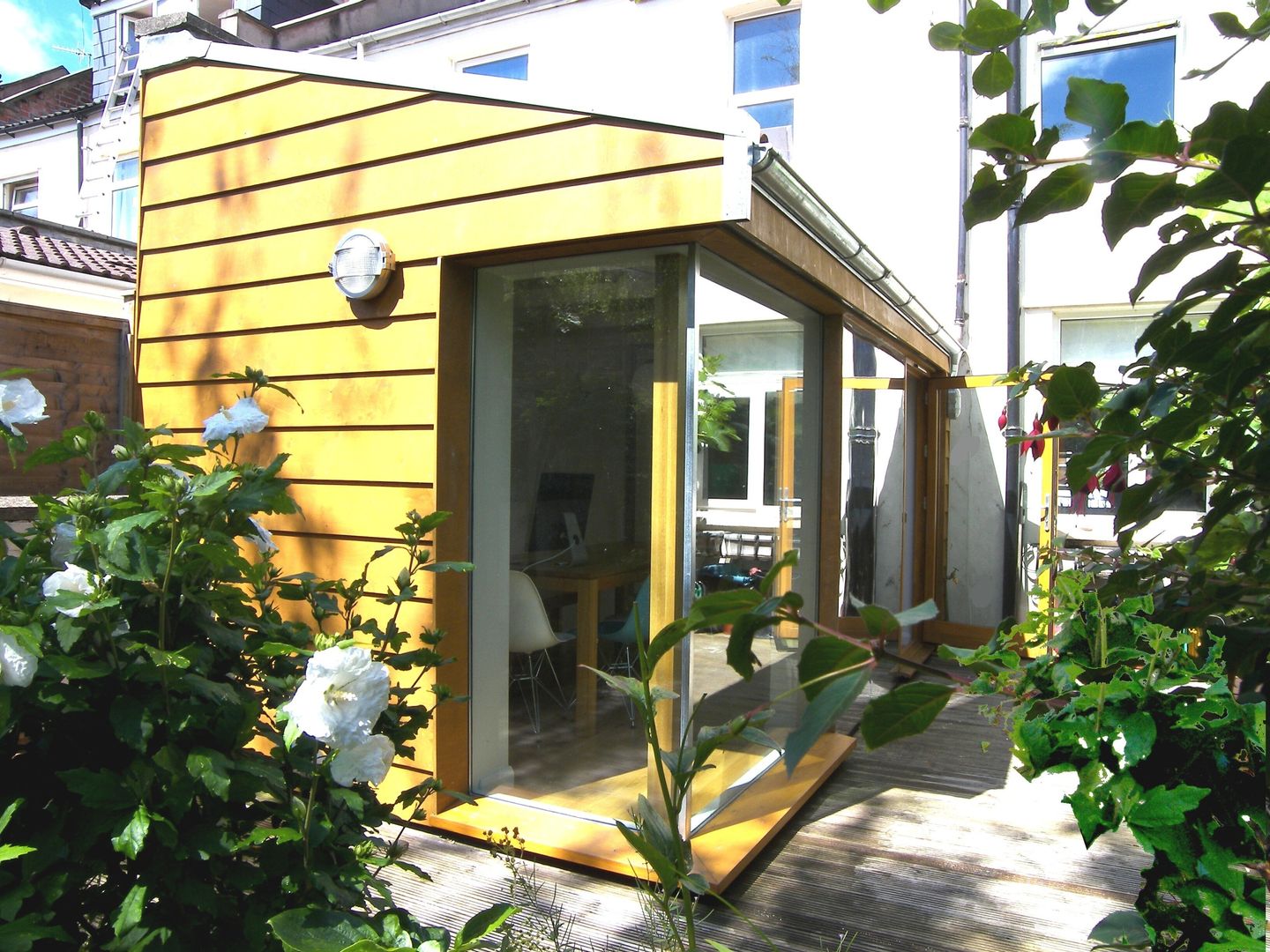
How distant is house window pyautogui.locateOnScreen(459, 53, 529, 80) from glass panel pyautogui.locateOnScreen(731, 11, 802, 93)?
204cm

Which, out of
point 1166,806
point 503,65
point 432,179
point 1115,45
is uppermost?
point 503,65

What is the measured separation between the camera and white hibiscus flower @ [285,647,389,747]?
3.46ft

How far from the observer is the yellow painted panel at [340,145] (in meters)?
3.23

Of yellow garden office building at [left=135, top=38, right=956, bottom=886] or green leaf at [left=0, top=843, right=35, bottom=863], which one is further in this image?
yellow garden office building at [left=135, top=38, right=956, bottom=886]

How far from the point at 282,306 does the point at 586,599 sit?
1.66 meters

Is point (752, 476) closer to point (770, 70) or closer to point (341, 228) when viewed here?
point (341, 228)

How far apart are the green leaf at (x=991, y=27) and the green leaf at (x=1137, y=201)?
7.7 inches

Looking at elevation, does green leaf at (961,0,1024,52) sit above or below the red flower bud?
above

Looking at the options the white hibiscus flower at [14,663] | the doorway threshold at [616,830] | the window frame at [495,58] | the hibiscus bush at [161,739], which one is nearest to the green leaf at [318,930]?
the hibiscus bush at [161,739]

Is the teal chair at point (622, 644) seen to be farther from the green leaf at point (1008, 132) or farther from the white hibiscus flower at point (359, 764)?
the green leaf at point (1008, 132)

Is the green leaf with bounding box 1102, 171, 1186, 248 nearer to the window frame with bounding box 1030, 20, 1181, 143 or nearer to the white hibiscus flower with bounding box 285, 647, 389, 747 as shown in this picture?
the white hibiscus flower with bounding box 285, 647, 389, 747

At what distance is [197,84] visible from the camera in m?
3.95

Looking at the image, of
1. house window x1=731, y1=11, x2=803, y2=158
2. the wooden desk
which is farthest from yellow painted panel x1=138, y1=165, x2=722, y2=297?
house window x1=731, y1=11, x2=803, y2=158

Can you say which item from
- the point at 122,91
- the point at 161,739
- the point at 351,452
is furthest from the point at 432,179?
the point at 122,91
